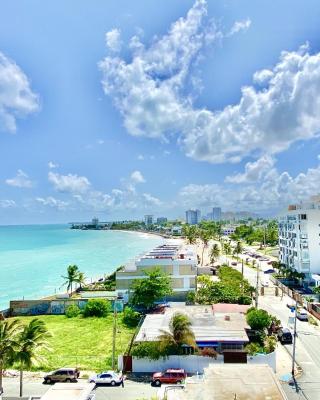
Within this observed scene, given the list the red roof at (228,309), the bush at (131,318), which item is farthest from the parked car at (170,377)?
the bush at (131,318)

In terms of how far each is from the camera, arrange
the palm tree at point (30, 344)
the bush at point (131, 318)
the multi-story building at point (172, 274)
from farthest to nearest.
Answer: the multi-story building at point (172, 274) < the bush at point (131, 318) < the palm tree at point (30, 344)

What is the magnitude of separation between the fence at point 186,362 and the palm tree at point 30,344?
26.7ft

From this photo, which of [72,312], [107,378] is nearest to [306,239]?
[72,312]

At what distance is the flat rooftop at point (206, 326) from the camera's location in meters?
32.2

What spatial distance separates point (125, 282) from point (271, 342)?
960 inches

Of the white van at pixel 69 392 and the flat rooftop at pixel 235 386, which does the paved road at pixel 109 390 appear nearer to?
the white van at pixel 69 392

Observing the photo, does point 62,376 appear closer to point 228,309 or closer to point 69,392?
point 69,392

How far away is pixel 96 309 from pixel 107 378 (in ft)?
70.7

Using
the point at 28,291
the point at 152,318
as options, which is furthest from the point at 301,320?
the point at 28,291

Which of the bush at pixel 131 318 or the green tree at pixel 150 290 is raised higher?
the green tree at pixel 150 290

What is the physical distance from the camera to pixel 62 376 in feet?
97.0

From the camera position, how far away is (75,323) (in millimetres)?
47281

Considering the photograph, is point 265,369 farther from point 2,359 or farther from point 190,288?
point 190,288

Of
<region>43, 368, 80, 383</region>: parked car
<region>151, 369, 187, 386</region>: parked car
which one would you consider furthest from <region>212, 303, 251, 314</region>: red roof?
<region>43, 368, 80, 383</region>: parked car
